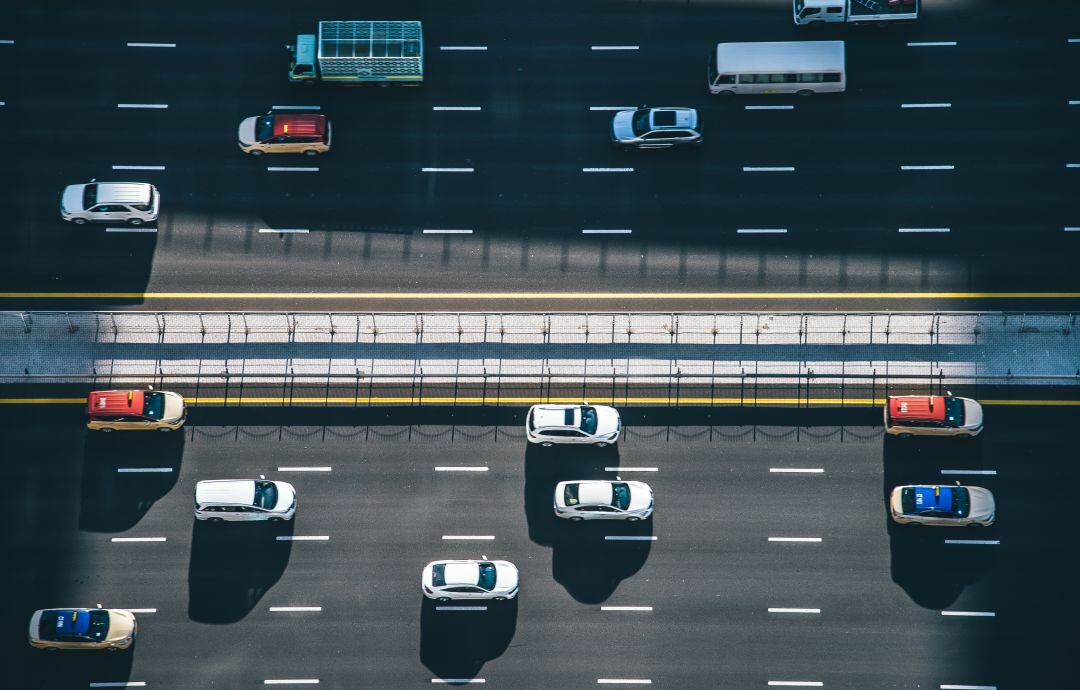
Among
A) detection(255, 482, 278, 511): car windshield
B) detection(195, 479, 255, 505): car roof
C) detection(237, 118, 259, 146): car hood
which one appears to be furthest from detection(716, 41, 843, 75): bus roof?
detection(195, 479, 255, 505): car roof

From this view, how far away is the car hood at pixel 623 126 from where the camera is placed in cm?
6031

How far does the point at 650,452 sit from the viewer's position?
57719mm

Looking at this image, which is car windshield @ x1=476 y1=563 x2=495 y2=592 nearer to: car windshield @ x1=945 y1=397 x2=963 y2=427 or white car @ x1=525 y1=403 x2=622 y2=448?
white car @ x1=525 y1=403 x2=622 y2=448

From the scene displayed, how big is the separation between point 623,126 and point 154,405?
2687cm

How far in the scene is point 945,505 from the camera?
55281 mm

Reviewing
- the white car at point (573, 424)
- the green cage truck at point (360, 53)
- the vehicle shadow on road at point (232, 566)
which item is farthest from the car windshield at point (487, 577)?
the green cage truck at point (360, 53)

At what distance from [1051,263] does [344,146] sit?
3626 cm

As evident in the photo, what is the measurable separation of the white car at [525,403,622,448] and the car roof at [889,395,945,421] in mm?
13178

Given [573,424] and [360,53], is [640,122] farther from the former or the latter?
[573,424]

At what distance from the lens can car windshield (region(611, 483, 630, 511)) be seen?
55625 mm

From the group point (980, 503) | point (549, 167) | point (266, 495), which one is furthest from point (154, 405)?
point (980, 503)

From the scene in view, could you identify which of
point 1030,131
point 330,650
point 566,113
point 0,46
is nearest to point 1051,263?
point 1030,131

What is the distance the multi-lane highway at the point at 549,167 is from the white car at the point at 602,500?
30.5 feet

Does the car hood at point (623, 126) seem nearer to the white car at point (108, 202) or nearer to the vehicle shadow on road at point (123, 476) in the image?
the white car at point (108, 202)
